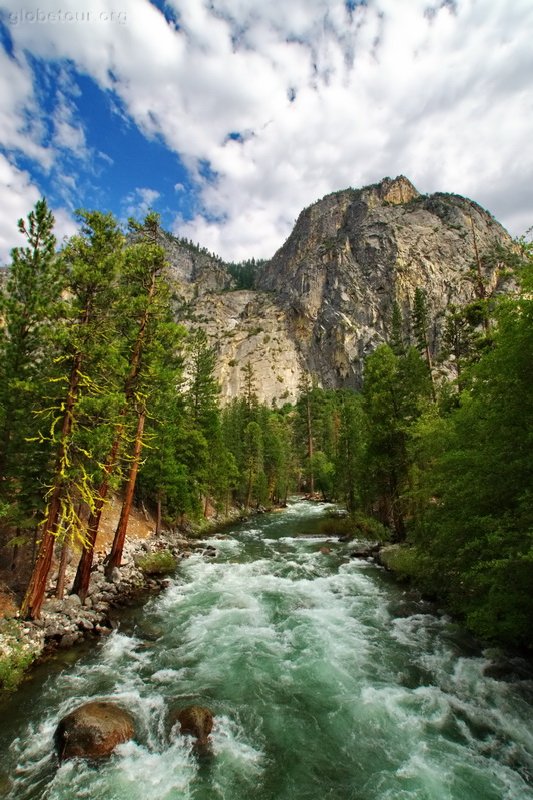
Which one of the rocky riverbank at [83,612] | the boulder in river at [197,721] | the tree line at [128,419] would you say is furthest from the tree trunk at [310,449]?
the boulder in river at [197,721]

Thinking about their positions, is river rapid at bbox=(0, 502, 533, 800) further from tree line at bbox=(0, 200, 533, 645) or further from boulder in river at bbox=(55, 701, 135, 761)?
tree line at bbox=(0, 200, 533, 645)

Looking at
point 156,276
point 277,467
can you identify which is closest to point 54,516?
point 156,276

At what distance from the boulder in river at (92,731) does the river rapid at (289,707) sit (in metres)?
0.20

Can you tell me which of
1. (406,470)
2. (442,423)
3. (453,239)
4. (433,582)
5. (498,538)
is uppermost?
(453,239)

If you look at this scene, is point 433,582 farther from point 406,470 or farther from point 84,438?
point 84,438

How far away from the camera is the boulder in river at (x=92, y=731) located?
7.16 meters

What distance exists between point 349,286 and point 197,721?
138 metres

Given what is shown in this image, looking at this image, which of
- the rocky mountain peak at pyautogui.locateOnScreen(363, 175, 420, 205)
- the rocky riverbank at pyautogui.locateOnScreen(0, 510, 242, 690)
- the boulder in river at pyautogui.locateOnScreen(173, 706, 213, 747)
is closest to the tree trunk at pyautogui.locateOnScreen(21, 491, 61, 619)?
the rocky riverbank at pyautogui.locateOnScreen(0, 510, 242, 690)

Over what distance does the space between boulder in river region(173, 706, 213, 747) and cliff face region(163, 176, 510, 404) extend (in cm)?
11446

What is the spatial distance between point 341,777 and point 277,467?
4800 cm

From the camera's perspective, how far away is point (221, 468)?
35.8 meters

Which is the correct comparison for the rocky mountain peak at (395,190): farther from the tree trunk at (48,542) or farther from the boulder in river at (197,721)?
the boulder in river at (197,721)

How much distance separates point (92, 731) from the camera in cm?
743

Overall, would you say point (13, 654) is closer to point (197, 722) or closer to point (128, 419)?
point (197, 722)
